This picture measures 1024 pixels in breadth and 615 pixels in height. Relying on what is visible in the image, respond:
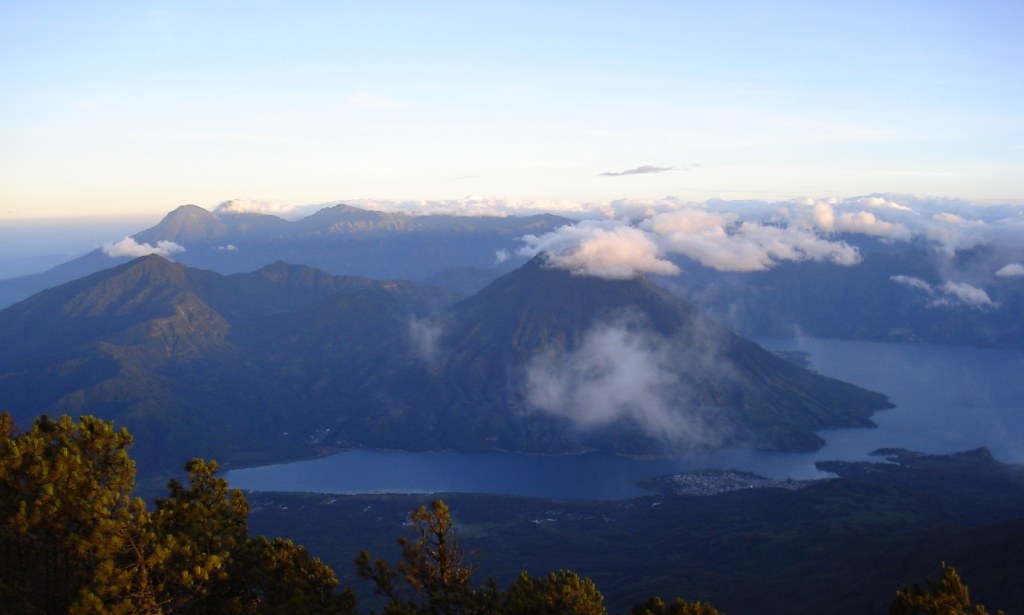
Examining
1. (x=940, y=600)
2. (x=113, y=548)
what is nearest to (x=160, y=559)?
(x=113, y=548)

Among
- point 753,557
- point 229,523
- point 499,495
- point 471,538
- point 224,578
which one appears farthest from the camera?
point 499,495

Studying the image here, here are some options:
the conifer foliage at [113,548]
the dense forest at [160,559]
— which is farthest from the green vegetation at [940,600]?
the conifer foliage at [113,548]

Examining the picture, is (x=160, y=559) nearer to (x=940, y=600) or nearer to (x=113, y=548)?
(x=113, y=548)

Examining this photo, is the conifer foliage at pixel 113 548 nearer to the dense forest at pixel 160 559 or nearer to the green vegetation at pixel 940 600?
the dense forest at pixel 160 559

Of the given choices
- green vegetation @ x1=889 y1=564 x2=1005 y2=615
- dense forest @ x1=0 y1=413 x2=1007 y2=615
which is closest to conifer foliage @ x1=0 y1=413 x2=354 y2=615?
dense forest @ x1=0 y1=413 x2=1007 y2=615

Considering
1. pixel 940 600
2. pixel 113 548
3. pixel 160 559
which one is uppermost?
pixel 113 548

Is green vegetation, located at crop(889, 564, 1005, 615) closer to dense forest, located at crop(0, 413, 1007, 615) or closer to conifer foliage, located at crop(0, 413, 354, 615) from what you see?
dense forest, located at crop(0, 413, 1007, 615)

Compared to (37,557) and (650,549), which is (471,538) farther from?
(37,557)

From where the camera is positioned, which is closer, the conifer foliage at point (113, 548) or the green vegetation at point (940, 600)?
the green vegetation at point (940, 600)

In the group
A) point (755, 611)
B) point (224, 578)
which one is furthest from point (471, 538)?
point (224, 578)
